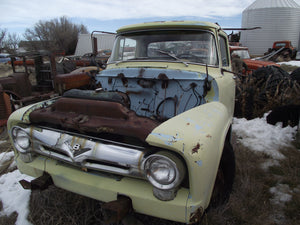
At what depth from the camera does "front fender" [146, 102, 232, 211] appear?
138cm

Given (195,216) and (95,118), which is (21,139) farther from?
(195,216)

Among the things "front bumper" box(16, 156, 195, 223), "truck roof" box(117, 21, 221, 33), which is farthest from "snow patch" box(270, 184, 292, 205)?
"truck roof" box(117, 21, 221, 33)

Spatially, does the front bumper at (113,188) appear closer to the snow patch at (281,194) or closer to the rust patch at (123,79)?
the rust patch at (123,79)

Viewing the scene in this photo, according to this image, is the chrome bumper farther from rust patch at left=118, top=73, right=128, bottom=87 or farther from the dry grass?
rust patch at left=118, top=73, right=128, bottom=87

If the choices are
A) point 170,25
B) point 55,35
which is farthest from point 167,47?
point 55,35

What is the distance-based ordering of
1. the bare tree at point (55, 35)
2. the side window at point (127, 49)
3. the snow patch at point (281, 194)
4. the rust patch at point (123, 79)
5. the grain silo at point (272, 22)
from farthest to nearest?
the bare tree at point (55, 35) → the grain silo at point (272, 22) → the side window at point (127, 49) → the rust patch at point (123, 79) → the snow patch at point (281, 194)

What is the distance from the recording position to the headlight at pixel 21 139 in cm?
201

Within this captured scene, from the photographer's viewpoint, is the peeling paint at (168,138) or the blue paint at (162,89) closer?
the peeling paint at (168,138)

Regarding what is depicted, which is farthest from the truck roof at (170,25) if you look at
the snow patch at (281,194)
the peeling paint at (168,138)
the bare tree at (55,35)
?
the bare tree at (55,35)

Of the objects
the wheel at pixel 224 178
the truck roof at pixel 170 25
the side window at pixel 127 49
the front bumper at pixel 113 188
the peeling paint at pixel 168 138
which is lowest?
the wheel at pixel 224 178

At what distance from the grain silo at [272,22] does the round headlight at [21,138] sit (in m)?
25.9

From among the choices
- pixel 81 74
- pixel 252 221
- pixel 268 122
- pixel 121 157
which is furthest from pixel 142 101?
pixel 81 74

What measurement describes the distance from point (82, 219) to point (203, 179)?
128 cm

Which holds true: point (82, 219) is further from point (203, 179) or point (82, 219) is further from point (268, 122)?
point (268, 122)
